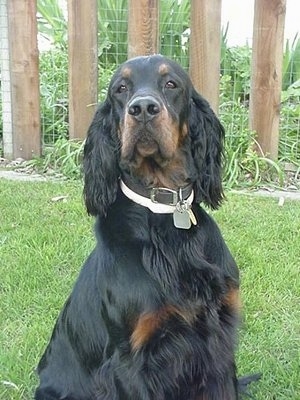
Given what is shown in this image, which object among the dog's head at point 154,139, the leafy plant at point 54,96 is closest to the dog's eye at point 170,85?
the dog's head at point 154,139

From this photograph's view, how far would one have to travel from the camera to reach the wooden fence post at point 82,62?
5.57 meters

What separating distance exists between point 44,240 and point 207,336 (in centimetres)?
194

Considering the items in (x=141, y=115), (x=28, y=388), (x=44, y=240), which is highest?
(x=141, y=115)

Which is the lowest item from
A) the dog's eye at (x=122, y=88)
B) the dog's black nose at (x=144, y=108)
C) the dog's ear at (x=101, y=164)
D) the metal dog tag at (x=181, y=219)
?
the metal dog tag at (x=181, y=219)

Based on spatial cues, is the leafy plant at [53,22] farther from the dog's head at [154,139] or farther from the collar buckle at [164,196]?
the collar buckle at [164,196]

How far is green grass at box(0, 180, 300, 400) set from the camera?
3268 millimetres

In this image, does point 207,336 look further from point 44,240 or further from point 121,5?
point 121,5

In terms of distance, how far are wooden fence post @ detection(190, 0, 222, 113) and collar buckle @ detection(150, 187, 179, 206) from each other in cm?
301

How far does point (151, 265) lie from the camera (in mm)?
2600

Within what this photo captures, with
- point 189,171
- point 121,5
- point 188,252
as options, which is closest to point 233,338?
point 188,252

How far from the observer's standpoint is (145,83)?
266 cm

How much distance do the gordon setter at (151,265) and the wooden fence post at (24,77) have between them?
10.2 feet

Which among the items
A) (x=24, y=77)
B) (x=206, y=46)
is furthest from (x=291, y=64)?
(x=24, y=77)

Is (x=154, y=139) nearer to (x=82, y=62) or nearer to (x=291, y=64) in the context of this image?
(x=82, y=62)
